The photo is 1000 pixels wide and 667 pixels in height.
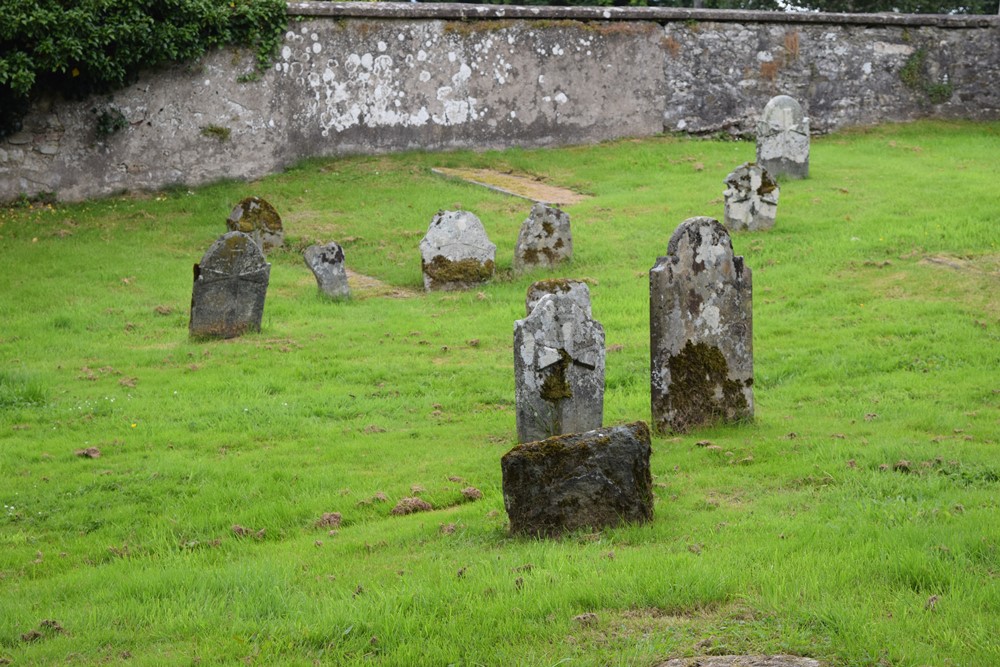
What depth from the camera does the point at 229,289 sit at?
44.9 ft

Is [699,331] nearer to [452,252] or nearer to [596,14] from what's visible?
[452,252]

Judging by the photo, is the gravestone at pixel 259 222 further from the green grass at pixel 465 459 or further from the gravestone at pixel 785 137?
the gravestone at pixel 785 137

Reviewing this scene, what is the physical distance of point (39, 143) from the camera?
21.7 meters

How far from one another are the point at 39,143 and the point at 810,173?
48.7ft

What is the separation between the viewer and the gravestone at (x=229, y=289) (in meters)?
13.5

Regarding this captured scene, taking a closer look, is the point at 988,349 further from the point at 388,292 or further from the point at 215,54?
the point at 215,54

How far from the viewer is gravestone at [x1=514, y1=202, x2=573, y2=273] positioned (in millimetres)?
16312

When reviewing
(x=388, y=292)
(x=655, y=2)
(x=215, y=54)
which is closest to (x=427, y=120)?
(x=215, y=54)

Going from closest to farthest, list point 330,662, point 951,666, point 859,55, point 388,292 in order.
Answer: point 951,666
point 330,662
point 388,292
point 859,55

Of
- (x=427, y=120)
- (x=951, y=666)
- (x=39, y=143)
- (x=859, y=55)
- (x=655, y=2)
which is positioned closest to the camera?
(x=951, y=666)

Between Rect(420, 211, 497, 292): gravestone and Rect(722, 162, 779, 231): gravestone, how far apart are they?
4143mm

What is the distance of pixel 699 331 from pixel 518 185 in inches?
546

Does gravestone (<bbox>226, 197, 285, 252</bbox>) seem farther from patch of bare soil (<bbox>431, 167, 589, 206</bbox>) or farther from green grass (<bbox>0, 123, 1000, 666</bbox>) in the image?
patch of bare soil (<bbox>431, 167, 589, 206</bbox>)

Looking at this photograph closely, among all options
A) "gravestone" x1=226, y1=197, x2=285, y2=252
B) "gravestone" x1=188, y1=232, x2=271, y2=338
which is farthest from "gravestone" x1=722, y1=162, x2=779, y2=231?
"gravestone" x1=188, y1=232, x2=271, y2=338
